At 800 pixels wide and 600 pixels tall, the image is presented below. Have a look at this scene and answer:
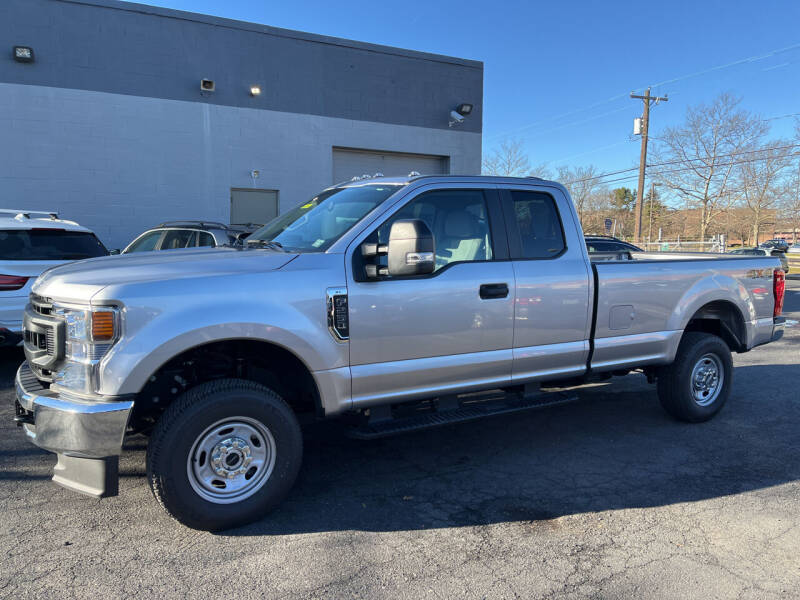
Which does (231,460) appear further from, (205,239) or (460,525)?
(205,239)

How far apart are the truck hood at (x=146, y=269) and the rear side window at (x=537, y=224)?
71.7 inches

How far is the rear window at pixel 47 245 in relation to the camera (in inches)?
252

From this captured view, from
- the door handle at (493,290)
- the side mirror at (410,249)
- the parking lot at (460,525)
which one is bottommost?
the parking lot at (460,525)

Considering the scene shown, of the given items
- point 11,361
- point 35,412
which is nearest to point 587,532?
point 35,412

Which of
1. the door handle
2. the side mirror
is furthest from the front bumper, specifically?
the door handle

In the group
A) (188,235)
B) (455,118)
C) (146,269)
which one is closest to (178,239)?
(188,235)

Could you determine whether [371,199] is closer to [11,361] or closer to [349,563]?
[349,563]

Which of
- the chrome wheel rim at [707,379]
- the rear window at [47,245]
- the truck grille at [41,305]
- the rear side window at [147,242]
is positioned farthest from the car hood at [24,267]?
the chrome wheel rim at [707,379]

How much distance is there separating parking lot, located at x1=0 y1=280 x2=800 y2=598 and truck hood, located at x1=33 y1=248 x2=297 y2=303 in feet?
4.48

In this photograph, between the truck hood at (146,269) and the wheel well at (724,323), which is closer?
the truck hood at (146,269)

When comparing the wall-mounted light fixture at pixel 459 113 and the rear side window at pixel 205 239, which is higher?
the wall-mounted light fixture at pixel 459 113

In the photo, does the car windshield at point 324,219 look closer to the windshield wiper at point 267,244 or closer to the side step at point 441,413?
the windshield wiper at point 267,244

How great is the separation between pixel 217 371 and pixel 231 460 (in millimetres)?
615

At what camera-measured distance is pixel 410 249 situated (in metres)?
3.41
